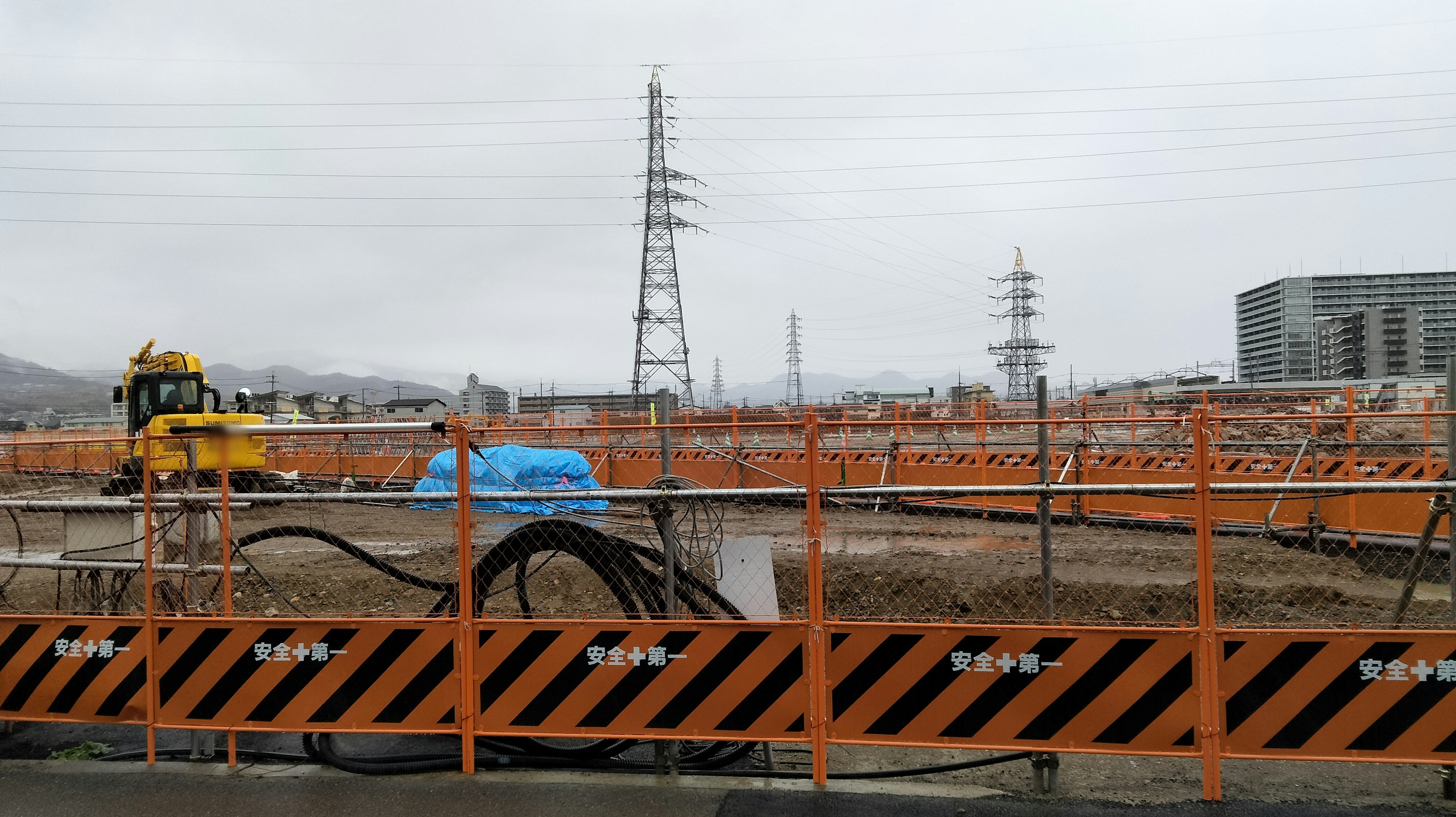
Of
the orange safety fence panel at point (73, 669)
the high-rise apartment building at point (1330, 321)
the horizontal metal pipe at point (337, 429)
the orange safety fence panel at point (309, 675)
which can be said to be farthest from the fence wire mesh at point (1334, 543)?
the high-rise apartment building at point (1330, 321)

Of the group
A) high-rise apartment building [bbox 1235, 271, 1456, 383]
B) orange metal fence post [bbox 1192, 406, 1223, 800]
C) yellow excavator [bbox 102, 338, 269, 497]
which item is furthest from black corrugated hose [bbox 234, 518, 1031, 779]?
high-rise apartment building [bbox 1235, 271, 1456, 383]

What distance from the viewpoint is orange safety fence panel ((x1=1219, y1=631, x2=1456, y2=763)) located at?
401 cm

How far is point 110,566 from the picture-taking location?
4848mm

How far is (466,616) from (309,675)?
1069 millimetres

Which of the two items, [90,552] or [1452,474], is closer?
[1452,474]

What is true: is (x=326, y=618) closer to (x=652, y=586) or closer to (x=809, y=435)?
(x=652, y=586)

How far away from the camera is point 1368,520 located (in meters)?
9.88

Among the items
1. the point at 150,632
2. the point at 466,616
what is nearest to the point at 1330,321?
the point at 466,616

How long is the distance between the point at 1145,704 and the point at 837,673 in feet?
5.33

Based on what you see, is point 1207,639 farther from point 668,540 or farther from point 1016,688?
point 668,540

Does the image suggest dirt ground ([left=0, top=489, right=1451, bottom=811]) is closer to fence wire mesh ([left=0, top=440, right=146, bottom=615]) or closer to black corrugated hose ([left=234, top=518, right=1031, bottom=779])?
black corrugated hose ([left=234, top=518, right=1031, bottom=779])

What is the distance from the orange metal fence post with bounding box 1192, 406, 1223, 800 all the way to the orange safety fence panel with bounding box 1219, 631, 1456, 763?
5 centimetres

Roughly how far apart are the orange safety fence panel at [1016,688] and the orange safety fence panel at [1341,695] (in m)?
0.24

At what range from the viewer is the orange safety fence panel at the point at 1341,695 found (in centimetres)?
401
